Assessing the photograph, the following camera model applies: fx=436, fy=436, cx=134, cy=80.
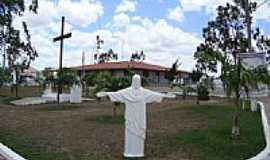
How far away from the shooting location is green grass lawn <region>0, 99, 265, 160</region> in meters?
9.70

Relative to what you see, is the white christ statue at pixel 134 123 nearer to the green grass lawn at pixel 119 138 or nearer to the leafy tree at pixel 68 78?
the green grass lawn at pixel 119 138

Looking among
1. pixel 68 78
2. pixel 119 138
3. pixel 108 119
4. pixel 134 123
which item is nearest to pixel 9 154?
pixel 134 123

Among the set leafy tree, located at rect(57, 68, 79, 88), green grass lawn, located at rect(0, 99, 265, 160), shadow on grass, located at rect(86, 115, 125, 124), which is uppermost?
leafy tree, located at rect(57, 68, 79, 88)

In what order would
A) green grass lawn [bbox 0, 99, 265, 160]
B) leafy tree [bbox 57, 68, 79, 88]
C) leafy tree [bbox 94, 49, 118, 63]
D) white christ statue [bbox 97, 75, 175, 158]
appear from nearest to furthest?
white christ statue [bbox 97, 75, 175, 158]
green grass lawn [bbox 0, 99, 265, 160]
leafy tree [bbox 57, 68, 79, 88]
leafy tree [bbox 94, 49, 118, 63]

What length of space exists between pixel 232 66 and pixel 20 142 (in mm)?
6006

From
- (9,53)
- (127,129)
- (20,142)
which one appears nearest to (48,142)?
(20,142)

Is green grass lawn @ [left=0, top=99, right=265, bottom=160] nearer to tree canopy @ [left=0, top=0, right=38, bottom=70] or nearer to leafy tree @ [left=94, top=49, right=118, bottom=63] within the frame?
tree canopy @ [left=0, top=0, right=38, bottom=70]

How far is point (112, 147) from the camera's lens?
413 inches

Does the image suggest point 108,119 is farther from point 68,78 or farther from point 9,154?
point 68,78

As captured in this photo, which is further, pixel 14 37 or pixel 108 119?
pixel 14 37

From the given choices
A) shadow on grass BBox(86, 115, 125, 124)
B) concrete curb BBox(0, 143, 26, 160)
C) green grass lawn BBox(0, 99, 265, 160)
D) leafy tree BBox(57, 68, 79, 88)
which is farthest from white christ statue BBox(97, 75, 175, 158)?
leafy tree BBox(57, 68, 79, 88)

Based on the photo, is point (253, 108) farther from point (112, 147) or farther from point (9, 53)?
point (9, 53)

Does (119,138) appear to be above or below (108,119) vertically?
below

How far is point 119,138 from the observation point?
11836 millimetres
